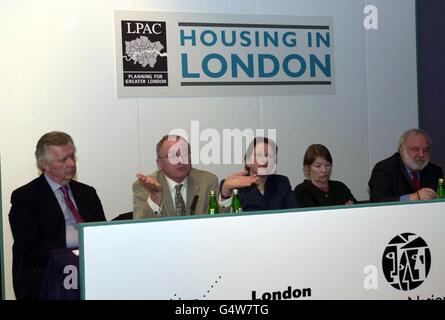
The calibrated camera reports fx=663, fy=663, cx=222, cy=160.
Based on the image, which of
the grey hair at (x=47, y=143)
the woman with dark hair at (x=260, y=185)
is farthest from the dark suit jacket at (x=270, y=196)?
the grey hair at (x=47, y=143)

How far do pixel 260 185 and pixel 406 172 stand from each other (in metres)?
1.12

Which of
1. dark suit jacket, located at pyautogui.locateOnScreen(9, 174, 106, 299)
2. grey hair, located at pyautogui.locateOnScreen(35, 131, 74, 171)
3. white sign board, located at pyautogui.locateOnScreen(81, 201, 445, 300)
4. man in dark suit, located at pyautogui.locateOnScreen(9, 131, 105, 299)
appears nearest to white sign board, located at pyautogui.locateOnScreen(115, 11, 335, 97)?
grey hair, located at pyautogui.locateOnScreen(35, 131, 74, 171)

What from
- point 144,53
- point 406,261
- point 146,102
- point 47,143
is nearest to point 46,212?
point 47,143

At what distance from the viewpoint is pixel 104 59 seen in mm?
4816

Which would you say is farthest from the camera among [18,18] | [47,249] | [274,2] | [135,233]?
[274,2]

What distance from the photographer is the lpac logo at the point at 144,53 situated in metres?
4.86

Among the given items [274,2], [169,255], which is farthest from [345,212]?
[274,2]

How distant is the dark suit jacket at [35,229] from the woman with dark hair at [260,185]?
0.83 meters

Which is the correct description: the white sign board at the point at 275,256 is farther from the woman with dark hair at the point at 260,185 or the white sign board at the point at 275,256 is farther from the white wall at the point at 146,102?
the white wall at the point at 146,102

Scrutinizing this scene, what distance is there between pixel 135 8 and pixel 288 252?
323cm

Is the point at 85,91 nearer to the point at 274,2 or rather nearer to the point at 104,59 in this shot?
the point at 104,59

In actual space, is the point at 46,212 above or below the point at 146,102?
below

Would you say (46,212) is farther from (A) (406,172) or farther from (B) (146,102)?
(A) (406,172)

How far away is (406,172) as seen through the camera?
14.1 feet
